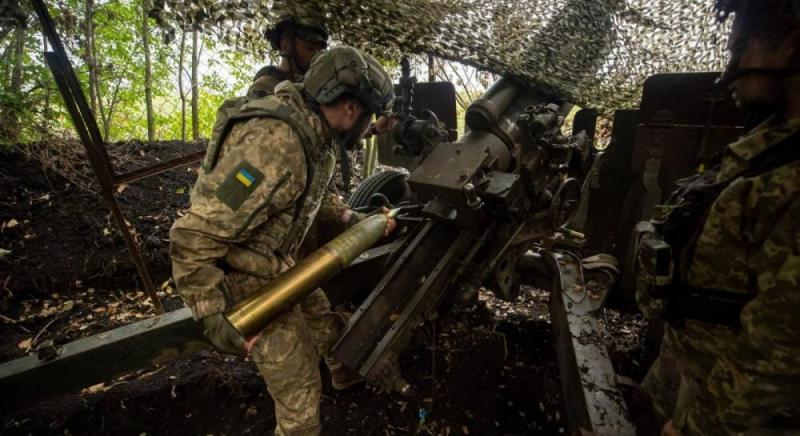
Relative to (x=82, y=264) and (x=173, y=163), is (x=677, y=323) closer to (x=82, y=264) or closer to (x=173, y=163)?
(x=173, y=163)

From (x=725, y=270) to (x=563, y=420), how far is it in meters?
1.81

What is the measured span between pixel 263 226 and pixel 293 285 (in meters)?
0.38

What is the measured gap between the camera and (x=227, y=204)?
5.60 ft

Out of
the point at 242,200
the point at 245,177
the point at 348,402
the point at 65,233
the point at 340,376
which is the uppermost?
the point at 245,177

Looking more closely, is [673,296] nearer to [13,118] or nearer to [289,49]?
[289,49]

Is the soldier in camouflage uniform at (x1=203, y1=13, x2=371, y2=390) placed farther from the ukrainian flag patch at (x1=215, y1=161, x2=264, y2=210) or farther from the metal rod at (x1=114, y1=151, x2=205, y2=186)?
the ukrainian flag patch at (x1=215, y1=161, x2=264, y2=210)

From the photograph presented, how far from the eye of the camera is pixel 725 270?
1.35 meters

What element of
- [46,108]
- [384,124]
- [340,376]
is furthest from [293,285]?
[46,108]

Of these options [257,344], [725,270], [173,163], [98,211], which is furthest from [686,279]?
[98,211]

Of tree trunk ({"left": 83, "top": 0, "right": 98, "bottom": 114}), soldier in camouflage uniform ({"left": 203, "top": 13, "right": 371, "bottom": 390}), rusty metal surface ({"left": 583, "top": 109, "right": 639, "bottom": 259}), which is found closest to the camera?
soldier in camouflage uniform ({"left": 203, "top": 13, "right": 371, "bottom": 390})

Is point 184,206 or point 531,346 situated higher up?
point 184,206

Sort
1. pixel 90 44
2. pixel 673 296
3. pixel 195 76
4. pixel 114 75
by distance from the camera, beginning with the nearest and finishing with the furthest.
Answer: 1. pixel 673 296
2. pixel 90 44
3. pixel 114 75
4. pixel 195 76

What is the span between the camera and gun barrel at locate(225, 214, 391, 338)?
5.77 ft

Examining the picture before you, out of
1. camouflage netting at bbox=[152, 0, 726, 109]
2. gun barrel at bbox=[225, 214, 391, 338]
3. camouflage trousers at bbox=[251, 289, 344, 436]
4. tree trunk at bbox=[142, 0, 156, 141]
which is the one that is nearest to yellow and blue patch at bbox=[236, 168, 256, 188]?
gun barrel at bbox=[225, 214, 391, 338]
